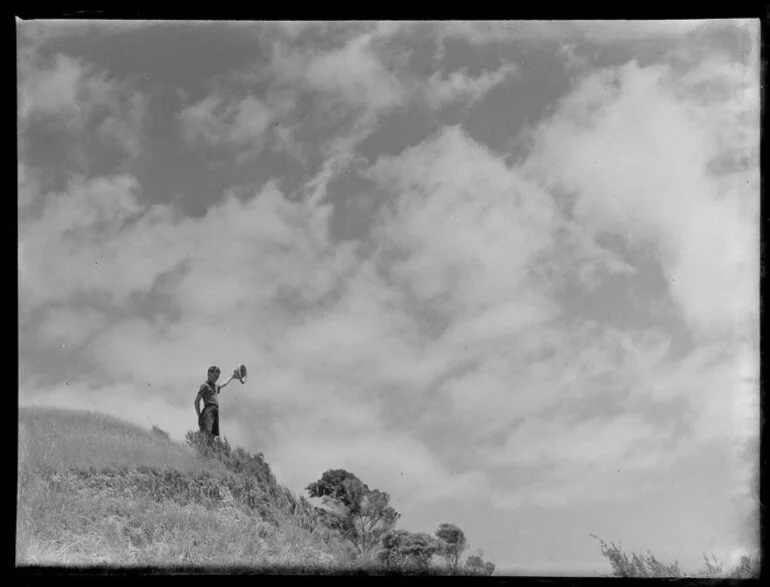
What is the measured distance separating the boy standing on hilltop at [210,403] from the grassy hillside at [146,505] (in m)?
0.07

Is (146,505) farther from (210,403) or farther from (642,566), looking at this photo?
(642,566)

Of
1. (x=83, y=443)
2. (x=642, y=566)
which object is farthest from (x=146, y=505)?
(x=642, y=566)

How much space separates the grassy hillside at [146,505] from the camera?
11.4ft

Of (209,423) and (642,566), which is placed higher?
(209,423)

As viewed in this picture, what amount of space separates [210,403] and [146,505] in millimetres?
474

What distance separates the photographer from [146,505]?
11.6 feet

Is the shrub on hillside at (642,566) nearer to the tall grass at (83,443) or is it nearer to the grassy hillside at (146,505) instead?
the grassy hillside at (146,505)

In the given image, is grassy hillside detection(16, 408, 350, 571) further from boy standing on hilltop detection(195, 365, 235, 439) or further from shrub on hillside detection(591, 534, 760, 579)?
shrub on hillside detection(591, 534, 760, 579)

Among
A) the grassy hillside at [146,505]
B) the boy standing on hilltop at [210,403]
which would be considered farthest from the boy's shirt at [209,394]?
the grassy hillside at [146,505]

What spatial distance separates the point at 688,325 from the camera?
11.5 ft

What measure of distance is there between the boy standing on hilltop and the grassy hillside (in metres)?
0.07

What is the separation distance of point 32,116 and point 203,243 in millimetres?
862

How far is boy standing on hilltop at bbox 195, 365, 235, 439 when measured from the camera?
3.54 meters

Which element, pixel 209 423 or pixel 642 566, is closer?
pixel 642 566
